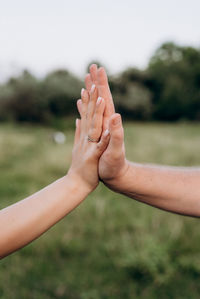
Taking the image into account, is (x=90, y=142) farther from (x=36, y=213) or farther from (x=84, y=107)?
(x=36, y=213)

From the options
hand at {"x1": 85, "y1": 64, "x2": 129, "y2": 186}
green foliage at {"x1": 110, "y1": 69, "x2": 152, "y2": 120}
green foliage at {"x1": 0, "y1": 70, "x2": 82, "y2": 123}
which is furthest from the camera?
green foliage at {"x1": 110, "y1": 69, "x2": 152, "y2": 120}

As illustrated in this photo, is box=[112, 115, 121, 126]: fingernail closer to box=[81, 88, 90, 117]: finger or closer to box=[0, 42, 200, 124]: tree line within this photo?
box=[81, 88, 90, 117]: finger

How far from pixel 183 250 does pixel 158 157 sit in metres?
4.53

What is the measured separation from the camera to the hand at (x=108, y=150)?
1.26 m

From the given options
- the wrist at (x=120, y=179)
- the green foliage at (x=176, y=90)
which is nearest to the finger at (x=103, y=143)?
the wrist at (x=120, y=179)

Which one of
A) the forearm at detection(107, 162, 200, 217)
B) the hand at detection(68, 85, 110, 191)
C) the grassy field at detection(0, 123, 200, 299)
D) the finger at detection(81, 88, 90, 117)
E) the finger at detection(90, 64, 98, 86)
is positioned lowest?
the grassy field at detection(0, 123, 200, 299)

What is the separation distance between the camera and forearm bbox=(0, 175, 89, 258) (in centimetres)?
114

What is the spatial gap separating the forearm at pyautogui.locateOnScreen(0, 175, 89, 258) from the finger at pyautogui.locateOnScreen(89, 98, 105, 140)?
23 cm

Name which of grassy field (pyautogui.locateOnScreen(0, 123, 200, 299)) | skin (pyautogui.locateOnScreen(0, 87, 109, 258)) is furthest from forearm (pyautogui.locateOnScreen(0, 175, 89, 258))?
grassy field (pyautogui.locateOnScreen(0, 123, 200, 299))

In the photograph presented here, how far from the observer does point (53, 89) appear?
15.4m

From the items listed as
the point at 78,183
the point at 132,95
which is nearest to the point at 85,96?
the point at 78,183

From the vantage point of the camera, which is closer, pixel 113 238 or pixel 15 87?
pixel 113 238

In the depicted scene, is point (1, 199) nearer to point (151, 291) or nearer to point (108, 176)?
point (151, 291)

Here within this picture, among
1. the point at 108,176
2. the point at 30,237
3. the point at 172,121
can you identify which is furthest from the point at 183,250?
the point at 172,121
